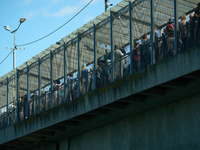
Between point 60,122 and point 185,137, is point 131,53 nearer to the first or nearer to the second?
point 185,137

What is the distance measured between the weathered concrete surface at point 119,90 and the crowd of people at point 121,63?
378mm

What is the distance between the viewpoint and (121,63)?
1862cm

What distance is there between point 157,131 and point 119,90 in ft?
6.86

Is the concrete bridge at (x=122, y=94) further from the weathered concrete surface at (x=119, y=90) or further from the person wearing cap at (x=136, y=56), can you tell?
the person wearing cap at (x=136, y=56)

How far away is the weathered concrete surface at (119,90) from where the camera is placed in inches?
597

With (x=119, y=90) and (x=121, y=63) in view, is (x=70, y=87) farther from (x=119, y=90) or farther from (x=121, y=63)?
(x=119, y=90)

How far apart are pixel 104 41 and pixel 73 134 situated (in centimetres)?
622

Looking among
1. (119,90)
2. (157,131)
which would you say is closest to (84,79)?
(119,90)

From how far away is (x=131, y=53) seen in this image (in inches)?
708

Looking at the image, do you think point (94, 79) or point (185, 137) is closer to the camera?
point (185, 137)

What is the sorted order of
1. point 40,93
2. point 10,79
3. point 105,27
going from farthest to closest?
point 10,79, point 40,93, point 105,27

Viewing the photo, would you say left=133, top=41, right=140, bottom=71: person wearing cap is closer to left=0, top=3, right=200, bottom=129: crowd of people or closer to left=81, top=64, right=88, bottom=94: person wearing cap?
left=0, top=3, right=200, bottom=129: crowd of people

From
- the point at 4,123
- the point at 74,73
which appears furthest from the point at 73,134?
the point at 4,123

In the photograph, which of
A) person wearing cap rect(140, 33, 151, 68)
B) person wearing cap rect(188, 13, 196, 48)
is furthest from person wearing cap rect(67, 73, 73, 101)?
person wearing cap rect(188, 13, 196, 48)
